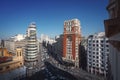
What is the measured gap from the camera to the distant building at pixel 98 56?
34.1m

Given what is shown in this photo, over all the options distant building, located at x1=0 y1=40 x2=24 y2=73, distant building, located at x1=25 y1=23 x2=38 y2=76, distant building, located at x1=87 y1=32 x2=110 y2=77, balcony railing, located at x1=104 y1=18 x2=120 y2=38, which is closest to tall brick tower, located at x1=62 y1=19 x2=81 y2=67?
distant building, located at x1=87 y1=32 x2=110 y2=77

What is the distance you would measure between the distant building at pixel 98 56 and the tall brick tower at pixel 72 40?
16.0 feet

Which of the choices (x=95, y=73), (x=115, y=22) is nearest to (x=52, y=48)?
(x=95, y=73)

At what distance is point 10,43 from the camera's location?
216ft

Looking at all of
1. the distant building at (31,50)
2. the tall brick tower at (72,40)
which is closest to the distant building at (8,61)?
the tall brick tower at (72,40)

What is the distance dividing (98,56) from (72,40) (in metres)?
9.60

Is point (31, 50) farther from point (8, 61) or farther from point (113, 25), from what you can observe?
point (113, 25)

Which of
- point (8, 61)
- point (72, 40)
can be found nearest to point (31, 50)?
point (72, 40)

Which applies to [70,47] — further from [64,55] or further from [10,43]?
[10,43]

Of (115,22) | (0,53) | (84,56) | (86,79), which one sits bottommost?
(86,79)

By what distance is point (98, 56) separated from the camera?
118ft

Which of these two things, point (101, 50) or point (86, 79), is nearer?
point (86, 79)

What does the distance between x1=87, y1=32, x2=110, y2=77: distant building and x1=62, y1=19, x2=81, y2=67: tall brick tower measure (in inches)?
192

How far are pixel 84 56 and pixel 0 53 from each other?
97.1 feet
